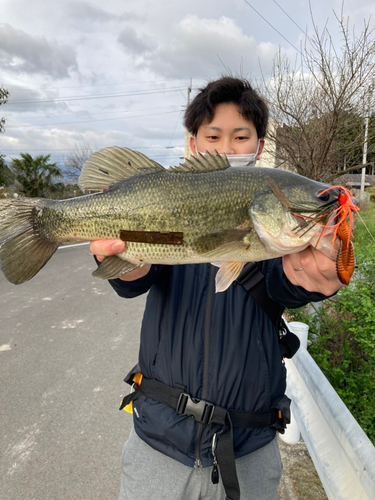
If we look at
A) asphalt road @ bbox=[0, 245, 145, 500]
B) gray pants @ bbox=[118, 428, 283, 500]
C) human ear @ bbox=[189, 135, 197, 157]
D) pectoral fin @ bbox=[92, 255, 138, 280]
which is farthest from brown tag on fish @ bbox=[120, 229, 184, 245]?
asphalt road @ bbox=[0, 245, 145, 500]

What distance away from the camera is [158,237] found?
1.86 meters

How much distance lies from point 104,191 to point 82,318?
4515 millimetres

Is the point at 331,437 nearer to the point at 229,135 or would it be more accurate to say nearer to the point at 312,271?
the point at 312,271

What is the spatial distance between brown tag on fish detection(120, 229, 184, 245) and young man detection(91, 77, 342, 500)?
93 mm

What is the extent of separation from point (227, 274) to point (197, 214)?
379 mm

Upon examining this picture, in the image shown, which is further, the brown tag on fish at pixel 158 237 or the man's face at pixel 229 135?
the man's face at pixel 229 135

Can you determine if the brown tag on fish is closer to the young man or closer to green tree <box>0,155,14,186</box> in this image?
the young man

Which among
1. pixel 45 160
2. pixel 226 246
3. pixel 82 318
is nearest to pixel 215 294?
pixel 226 246

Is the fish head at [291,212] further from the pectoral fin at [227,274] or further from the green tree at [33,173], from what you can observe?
the green tree at [33,173]

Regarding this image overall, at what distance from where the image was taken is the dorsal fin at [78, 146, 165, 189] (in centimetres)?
202

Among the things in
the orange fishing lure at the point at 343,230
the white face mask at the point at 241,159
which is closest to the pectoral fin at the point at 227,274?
the orange fishing lure at the point at 343,230

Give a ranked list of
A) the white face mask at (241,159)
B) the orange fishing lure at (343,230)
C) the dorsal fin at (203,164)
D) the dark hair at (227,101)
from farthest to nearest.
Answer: the dark hair at (227,101), the white face mask at (241,159), the dorsal fin at (203,164), the orange fishing lure at (343,230)

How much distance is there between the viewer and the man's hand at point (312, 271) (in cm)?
167

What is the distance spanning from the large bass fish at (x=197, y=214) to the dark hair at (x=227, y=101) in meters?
0.78
